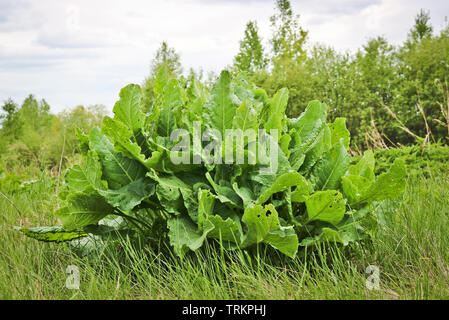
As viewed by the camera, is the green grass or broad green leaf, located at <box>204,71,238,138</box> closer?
the green grass

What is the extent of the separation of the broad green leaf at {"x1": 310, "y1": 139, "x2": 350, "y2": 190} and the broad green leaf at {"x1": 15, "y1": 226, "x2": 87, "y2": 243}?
1.49 meters

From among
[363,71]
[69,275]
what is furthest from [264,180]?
[363,71]

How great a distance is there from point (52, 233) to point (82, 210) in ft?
1.22

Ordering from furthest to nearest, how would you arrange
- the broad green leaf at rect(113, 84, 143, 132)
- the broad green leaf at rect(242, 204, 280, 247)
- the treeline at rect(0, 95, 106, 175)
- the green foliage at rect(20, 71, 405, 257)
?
1. the treeline at rect(0, 95, 106, 175)
2. the broad green leaf at rect(113, 84, 143, 132)
3. the green foliage at rect(20, 71, 405, 257)
4. the broad green leaf at rect(242, 204, 280, 247)

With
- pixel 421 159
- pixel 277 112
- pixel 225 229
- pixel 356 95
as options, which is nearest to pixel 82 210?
pixel 225 229

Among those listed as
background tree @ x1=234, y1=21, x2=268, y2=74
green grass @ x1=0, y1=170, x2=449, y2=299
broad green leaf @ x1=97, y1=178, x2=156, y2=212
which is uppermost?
background tree @ x1=234, y1=21, x2=268, y2=74

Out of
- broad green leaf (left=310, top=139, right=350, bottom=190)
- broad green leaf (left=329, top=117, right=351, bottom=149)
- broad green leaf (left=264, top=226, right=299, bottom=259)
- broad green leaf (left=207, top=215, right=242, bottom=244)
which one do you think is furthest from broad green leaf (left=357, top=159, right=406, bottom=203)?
broad green leaf (left=207, top=215, right=242, bottom=244)

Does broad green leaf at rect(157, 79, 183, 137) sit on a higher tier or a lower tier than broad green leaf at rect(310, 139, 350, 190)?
higher

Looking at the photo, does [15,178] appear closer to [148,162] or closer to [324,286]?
[148,162]

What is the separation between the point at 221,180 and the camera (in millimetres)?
1945

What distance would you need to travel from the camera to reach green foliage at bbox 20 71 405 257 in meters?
1.85

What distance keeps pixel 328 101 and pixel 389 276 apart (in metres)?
8.41

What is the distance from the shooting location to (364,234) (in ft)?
6.82

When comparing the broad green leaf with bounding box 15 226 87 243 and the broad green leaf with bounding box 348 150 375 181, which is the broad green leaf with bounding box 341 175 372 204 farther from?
the broad green leaf with bounding box 15 226 87 243
